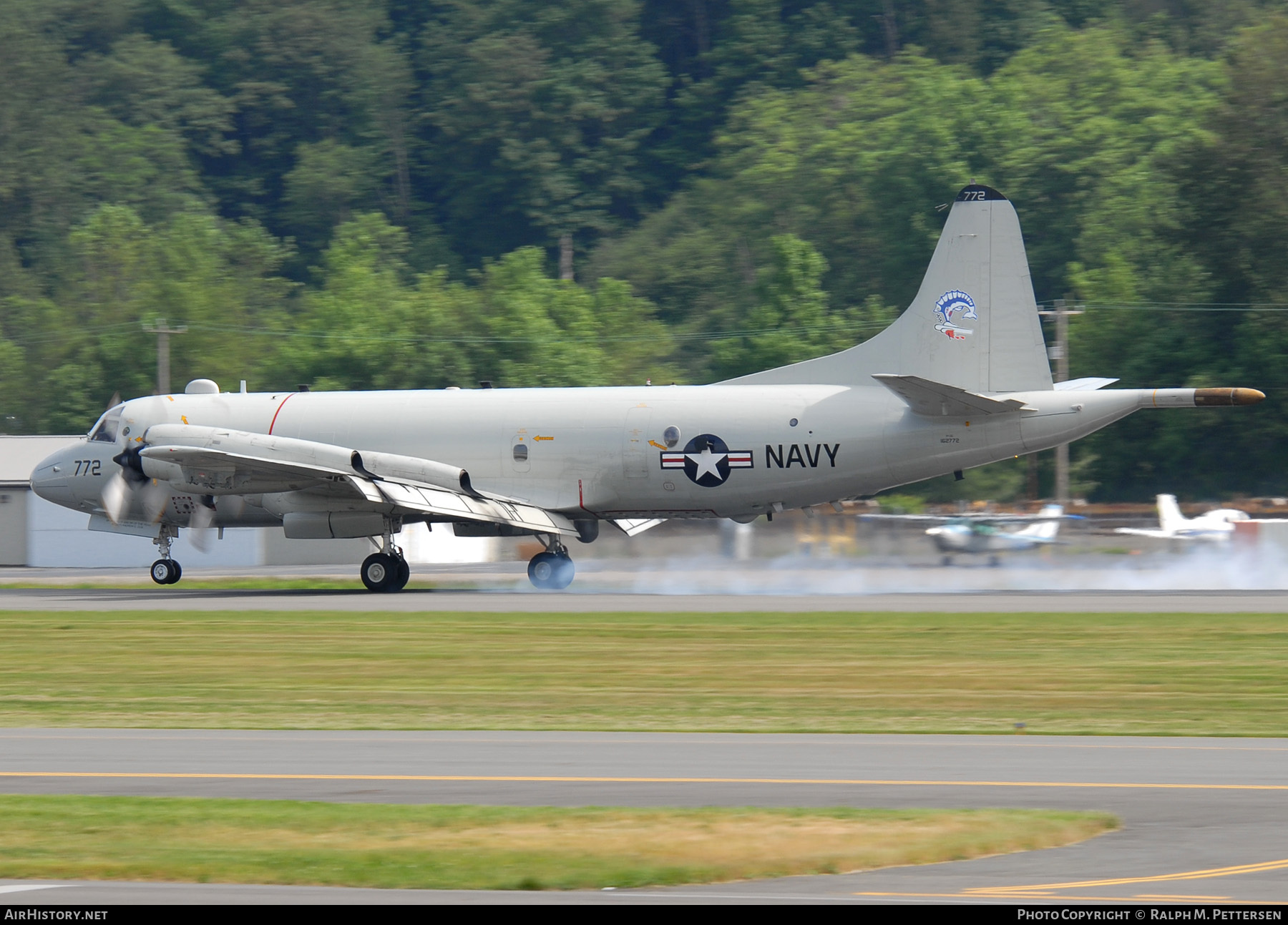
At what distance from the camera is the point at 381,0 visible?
424 ft

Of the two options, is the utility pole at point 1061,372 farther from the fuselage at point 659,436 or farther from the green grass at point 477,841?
the green grass at point 477,841

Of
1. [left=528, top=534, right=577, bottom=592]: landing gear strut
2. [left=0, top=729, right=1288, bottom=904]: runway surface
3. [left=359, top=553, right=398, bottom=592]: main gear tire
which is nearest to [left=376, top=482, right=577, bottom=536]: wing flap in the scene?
[left=528, top=534, right=577, bottom=592]: landing gear strut

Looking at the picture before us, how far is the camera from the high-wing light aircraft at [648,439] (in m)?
32.3

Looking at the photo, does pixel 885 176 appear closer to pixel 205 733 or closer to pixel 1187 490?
pixel 1187 490

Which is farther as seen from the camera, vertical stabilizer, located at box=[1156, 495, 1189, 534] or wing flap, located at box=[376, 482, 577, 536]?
vertical stabilizer, located at box=[1156, 495, 1189, 534]

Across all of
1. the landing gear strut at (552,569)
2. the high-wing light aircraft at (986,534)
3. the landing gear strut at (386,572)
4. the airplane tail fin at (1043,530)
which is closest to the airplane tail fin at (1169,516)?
the high-wing light aircraft at (986,534)

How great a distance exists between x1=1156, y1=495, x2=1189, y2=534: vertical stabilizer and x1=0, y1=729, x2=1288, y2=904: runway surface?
28503 mm

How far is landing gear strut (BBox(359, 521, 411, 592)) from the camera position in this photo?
3472 cm


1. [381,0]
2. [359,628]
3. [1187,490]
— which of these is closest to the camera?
[359,628]

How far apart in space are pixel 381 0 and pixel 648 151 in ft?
88.2

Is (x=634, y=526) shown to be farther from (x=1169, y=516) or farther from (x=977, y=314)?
(x=1169, y=516)

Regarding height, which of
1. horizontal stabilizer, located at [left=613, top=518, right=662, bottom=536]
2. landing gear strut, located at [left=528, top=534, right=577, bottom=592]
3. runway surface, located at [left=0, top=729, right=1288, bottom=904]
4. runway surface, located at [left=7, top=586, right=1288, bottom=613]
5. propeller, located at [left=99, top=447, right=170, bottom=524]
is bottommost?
runway surface, located at [left=0, top=729, right=1288, bottom=904]

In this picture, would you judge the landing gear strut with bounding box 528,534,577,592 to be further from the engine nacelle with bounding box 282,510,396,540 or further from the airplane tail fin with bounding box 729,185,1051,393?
the airplane tail fin with bounding box 729,185,1051,393

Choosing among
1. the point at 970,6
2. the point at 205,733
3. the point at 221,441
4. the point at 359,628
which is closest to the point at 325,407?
the point at 221,441
